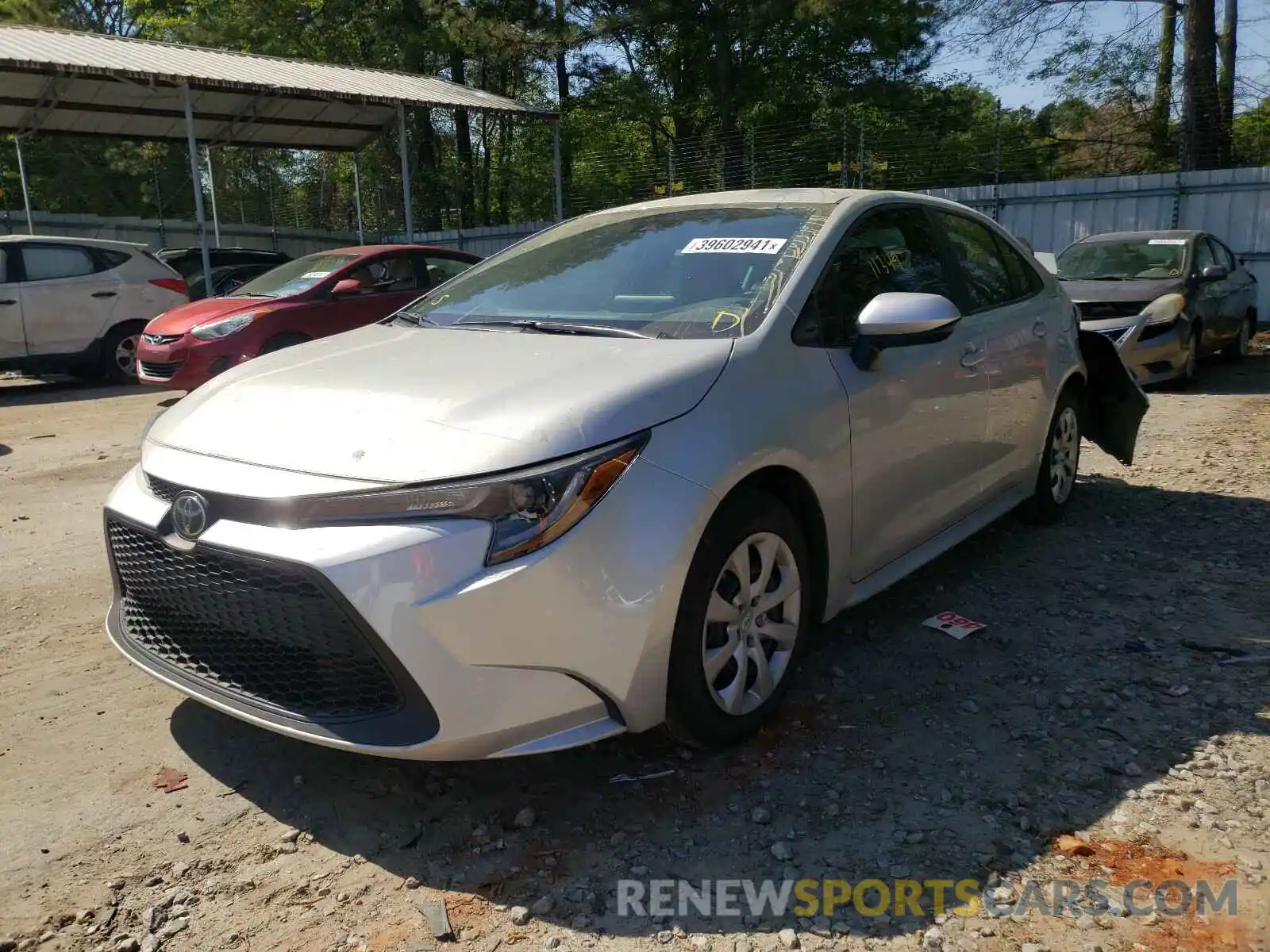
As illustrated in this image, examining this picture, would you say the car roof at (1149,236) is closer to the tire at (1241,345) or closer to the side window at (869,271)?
the tire at (1241,345)

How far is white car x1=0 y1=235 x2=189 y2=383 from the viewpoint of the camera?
10516mm

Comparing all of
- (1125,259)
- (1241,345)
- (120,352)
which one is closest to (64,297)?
(120,352)

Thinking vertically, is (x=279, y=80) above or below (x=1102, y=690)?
above

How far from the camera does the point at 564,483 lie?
7.66 feet

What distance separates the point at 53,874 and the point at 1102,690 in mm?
3072

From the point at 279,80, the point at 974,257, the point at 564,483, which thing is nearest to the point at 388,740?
the point at 564,483

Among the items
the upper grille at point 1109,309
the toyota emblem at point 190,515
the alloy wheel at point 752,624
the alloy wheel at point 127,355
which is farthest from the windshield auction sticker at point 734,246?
the alloy wheel at point 127,355

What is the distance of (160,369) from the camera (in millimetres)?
8820

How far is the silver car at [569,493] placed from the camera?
228cm

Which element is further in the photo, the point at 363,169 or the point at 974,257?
the point at 363,169

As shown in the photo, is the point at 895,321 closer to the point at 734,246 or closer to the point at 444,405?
the point at 734,246

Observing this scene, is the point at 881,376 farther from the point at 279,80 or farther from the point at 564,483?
the point at 279,80

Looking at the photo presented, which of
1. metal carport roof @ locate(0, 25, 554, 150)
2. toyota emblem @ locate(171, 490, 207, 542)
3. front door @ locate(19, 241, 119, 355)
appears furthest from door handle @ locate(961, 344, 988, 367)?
metal carport roof @ locate(0, 25, 554, 150)

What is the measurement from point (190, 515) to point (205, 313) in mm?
7275
